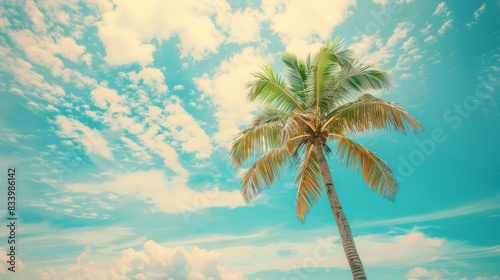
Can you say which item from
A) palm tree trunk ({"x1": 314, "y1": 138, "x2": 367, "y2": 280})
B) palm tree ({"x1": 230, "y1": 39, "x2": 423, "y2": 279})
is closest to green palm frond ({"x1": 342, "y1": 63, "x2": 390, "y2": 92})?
palm tree ({"x1": 230, "y1": 39, "x2": 423, "y2": 279})

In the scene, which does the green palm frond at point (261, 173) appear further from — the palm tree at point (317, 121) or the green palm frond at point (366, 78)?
the green palm frond at point (366, 78)

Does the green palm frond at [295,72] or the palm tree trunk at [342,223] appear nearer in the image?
the palm tree trunk at [342,223]

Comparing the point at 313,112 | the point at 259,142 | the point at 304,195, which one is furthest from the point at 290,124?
the point at 304,195

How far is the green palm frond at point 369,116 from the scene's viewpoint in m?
10.6

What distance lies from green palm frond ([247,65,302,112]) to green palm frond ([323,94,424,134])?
1591mm

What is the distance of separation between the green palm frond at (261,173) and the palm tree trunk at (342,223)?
144 centimetres

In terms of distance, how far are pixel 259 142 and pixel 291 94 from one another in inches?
86.6

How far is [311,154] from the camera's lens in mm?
12602

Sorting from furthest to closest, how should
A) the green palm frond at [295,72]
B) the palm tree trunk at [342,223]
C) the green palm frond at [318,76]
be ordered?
the green palm frond at [295,72] → the green palm frond at [318,76] → the palm tree trunk at [342,223]

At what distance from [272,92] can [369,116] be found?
364 centimetres

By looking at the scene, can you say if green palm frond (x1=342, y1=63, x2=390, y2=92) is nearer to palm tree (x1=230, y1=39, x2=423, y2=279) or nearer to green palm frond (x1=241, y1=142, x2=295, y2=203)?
palm tree (x1=230, y1=39, x2=423, y2=279)

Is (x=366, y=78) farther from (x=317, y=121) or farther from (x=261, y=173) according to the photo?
(x=261, y=173)

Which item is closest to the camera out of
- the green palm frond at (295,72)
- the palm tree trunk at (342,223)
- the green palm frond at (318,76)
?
the palm tree trunk at (342,223)

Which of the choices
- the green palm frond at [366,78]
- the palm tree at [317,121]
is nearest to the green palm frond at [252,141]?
the palm tree at [317,121]
